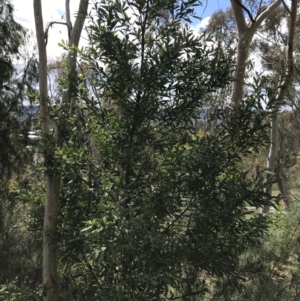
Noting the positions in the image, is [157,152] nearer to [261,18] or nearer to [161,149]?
[161,149]

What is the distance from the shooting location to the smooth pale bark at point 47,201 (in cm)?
306

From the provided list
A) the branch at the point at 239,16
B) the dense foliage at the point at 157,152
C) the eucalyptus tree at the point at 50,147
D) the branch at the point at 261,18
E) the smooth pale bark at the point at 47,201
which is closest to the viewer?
the dense foliage at the point at 157,152

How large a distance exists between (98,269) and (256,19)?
5.14 m

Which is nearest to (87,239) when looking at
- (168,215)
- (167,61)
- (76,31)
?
(168,215)

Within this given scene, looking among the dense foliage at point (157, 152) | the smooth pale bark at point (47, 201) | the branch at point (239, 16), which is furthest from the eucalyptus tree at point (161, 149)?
the branch at point (239, 16)

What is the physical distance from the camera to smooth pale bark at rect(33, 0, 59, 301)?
306 cm

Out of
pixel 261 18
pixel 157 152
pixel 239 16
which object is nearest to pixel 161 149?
pixel 157 152

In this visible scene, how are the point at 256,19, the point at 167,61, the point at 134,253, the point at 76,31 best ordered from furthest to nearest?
the point at 256,19 < the point at 76,31 < the point at 167,61 < the point at 134,253

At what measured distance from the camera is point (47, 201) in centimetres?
315

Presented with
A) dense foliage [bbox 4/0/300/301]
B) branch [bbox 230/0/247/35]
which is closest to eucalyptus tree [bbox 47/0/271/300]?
dense foliage [bbox 4/0/300/301]

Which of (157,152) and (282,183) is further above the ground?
(157,152)

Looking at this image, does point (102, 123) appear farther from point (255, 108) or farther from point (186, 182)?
point (255, 108)

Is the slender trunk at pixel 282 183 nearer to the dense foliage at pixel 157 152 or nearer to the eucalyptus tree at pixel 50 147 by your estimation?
the dense foliage at pixel 157 152

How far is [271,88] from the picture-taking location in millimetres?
2590
